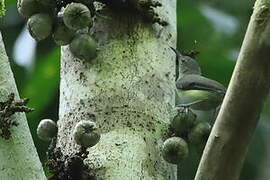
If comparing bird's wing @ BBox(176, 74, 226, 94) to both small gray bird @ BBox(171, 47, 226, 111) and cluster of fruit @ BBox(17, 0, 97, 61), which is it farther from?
cluster of fruit @ BBox(17, 0, 97, 61)

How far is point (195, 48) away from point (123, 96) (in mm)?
1568

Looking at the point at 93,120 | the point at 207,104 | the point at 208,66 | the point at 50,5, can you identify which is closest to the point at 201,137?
the point at 207,104

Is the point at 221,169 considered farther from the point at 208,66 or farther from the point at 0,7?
the point at 208,66

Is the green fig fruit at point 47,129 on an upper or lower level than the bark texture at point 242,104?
lower

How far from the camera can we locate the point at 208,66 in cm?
337

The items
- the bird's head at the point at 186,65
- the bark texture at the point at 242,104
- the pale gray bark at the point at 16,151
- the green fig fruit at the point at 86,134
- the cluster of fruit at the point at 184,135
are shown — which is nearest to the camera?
the bark texture at the point at 242,104

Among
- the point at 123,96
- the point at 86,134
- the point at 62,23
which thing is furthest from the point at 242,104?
the point at 62,23

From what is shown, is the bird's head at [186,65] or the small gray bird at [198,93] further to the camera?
the bird's head at [186,65]

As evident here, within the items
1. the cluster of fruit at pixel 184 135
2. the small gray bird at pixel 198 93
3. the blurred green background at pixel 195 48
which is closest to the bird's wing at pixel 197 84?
the small gray bird at pixel 198 93

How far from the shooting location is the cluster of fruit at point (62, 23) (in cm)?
196

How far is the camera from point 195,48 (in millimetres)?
3492

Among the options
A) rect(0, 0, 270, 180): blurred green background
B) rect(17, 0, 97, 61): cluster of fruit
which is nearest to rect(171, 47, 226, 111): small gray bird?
rect(17, 0, 97, 61): cluster of fruit

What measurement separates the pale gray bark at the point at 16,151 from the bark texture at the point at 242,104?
1.25ft

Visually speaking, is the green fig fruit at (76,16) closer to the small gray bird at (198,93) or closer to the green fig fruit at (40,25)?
the green fig fruit at (40,25)
